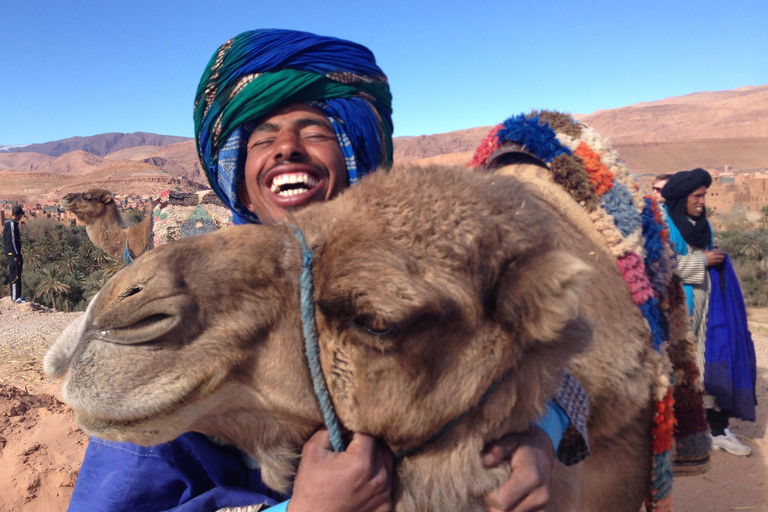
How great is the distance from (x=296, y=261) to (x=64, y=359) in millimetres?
574

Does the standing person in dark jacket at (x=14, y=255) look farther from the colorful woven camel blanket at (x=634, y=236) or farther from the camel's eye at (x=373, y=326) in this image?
the camel's eye at (x=373, y=326)

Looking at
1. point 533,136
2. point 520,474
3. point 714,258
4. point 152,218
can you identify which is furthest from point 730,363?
point 152,218

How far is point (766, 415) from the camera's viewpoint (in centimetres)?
677

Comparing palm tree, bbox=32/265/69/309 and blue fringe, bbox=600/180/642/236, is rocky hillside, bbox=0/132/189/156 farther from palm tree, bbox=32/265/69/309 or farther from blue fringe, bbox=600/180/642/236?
blue fringe, bbox=600/180/642/236

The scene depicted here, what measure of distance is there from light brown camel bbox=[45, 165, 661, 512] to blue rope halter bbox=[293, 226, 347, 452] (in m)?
0.02

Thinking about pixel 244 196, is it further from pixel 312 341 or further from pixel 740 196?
pixel 740 196

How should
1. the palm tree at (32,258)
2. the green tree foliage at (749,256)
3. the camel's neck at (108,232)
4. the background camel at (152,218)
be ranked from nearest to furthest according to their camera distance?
the background camel at (152,218) → the camel's neck at (108,232) → the green tree foliage at (749,256) → the palm tree at (32,258)

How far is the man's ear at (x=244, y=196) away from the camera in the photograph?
7.66ft

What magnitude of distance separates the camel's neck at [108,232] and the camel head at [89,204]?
0.21 ft

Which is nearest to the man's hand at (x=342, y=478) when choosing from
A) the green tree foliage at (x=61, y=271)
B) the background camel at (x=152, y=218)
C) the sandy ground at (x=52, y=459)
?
the background camel at (x=152, y=218)

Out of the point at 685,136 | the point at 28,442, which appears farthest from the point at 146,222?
the point at 685,136

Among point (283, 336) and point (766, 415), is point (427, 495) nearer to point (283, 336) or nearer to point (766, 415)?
point (283, 336)

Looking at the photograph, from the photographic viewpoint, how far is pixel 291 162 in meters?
2.06

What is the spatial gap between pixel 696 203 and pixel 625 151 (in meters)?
66.7
